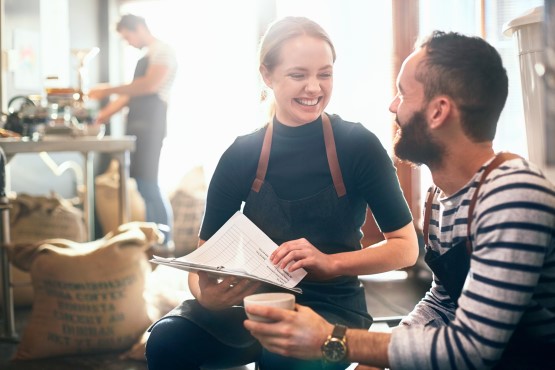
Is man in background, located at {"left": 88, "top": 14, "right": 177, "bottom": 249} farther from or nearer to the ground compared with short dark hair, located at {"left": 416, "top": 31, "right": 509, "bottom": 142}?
farther from the ground

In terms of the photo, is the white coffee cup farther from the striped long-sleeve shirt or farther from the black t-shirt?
the black t-shirt

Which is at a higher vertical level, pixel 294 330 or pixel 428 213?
pixel 428 213

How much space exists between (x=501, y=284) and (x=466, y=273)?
201 mm

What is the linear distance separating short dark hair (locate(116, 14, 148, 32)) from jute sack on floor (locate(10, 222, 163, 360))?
208 centimetres

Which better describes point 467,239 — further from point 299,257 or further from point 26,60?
point 26,60

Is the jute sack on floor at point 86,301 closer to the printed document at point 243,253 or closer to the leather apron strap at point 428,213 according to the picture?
the printed document at point 243,253

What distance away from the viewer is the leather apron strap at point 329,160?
1.48 metres

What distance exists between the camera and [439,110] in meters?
1.13

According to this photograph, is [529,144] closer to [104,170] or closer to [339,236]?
[339,236]

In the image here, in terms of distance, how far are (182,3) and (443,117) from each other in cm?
468

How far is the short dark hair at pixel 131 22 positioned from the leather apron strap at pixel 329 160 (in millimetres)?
2883

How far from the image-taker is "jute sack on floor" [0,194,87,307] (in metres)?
3.22

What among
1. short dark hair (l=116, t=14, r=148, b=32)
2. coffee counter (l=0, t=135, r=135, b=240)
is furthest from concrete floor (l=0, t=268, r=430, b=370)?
short dark hair (l=116, t=14, r=148, b=32)

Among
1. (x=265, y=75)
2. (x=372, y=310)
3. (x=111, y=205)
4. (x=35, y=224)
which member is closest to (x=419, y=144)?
(x=265, y=75)
